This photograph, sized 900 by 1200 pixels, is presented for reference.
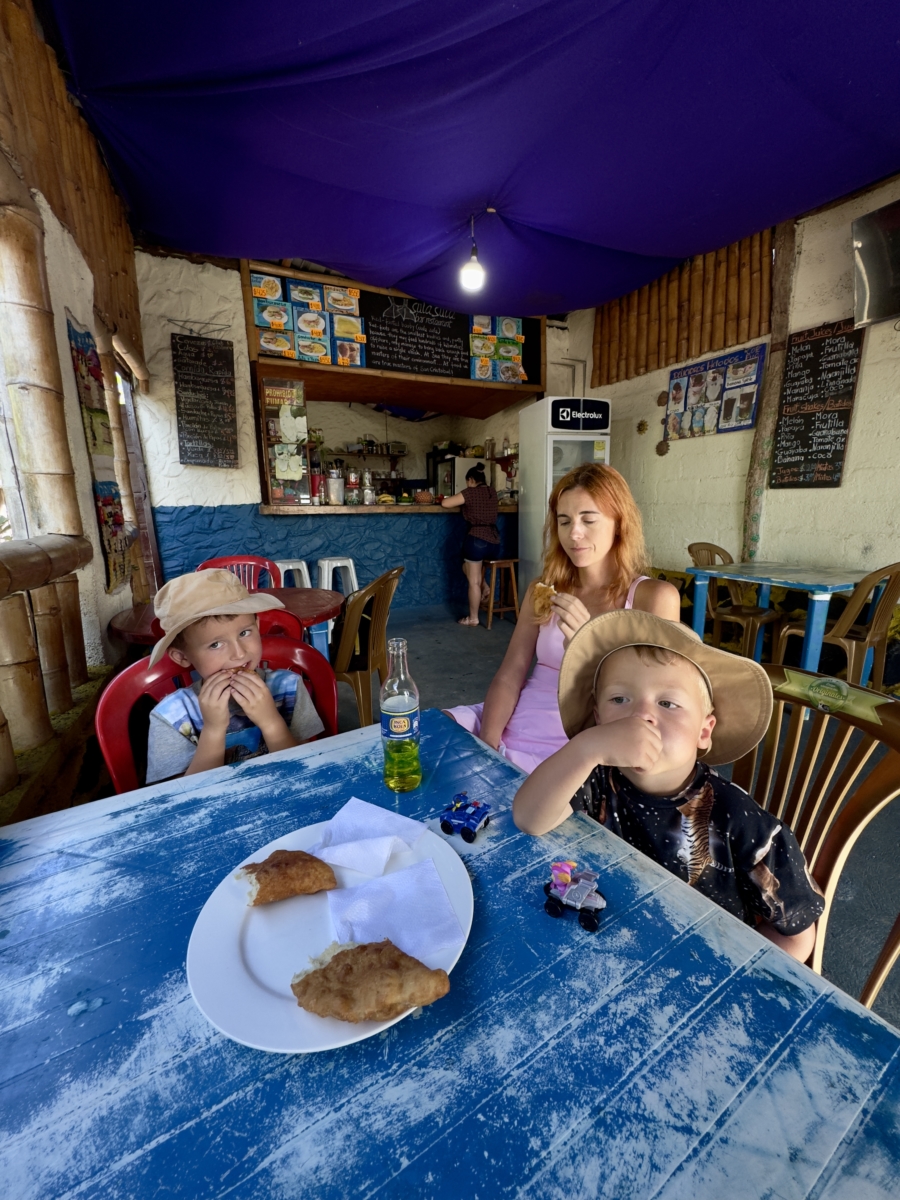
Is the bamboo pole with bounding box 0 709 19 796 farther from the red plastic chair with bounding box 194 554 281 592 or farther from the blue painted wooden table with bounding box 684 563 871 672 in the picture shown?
the blue painted wooden table with bounding box 684 563 871 672

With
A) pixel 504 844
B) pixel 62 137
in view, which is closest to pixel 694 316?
pixel 62 137

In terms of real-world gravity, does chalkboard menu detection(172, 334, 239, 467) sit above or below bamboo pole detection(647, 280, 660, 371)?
below

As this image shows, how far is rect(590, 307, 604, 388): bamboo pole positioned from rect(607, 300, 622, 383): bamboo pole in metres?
0.19

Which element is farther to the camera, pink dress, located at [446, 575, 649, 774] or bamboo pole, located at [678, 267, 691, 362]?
bamboo pole, located at [678, 267, 691, 362]

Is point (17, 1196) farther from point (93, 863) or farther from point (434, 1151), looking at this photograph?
point (93, 863)

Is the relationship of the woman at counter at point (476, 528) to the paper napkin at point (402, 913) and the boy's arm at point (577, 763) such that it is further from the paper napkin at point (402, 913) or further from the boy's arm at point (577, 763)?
the paper napkin at point (402, 913)

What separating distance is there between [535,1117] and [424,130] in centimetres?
383

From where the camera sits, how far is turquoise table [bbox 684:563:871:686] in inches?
122

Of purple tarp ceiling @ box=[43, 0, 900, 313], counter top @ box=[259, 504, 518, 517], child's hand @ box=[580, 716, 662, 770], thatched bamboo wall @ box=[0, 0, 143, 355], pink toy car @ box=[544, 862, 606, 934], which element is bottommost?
pink toy car @ box=[544, 862, 606, 934]

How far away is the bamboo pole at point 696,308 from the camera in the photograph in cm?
473

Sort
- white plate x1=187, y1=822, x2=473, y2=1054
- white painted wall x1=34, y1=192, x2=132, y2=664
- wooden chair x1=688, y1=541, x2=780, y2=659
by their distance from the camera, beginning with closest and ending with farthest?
1. white plate x1=187, y1=822, x2=473, y2=1054
2. white painted wall x1=34, y1=192, x2=132, y2=664
3. wooden chair x1=688, y1=541, x2=780, y2=659

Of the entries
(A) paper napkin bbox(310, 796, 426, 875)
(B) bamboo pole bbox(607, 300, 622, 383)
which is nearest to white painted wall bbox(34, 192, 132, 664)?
(A) paper napkin bbox(310, 796, 426, 875)

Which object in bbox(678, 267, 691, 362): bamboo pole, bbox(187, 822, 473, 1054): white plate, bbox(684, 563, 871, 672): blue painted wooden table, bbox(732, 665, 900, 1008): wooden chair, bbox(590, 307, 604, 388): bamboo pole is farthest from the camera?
bbox(590, 307, 604, 388): bamboo pole

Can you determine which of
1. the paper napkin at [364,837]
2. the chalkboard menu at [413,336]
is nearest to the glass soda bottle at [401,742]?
the paper napkin at [364,837]
